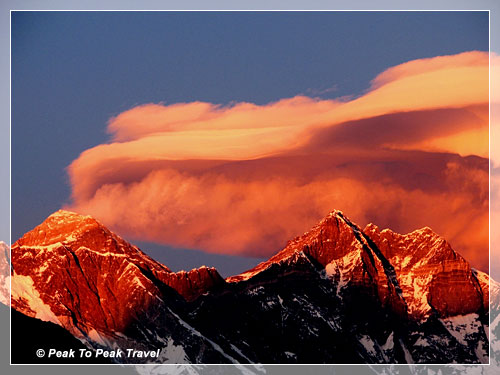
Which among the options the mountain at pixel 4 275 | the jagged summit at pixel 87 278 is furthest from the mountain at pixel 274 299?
the mountain at pixel 4 275

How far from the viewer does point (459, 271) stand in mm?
86062

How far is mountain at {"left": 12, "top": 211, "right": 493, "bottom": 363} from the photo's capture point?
7044cm

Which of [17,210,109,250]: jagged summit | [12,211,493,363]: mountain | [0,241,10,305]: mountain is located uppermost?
[17,210,109,250]: jagged summit

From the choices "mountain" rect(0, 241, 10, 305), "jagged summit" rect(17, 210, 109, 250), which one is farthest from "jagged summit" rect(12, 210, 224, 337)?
"mountain" rect(0, 241, 10, 305)

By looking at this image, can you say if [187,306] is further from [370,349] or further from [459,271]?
[459,271]

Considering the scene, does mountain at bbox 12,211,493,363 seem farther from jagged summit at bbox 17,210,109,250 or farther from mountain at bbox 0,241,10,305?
mountain at bbox 0,241,10,305

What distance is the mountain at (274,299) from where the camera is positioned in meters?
70.4

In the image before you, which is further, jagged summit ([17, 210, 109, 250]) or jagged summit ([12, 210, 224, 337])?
jagged summit ([12, 210, 224, 337])

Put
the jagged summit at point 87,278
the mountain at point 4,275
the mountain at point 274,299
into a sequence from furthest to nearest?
the mountain at point 274,299 → the jagged summit at point 87,278 → the mountain at point 4,275

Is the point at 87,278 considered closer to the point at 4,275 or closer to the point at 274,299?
the point at 274,299

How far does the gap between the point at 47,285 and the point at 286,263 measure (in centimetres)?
1714

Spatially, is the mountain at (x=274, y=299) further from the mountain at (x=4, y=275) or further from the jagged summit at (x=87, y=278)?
the mountain at (x=4, y=275)

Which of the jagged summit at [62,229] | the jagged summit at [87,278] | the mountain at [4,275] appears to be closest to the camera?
the mountain at [4,275]

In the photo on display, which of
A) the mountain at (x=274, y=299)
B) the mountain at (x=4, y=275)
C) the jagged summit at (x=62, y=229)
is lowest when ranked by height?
the mountain at (x=274, y=299)
